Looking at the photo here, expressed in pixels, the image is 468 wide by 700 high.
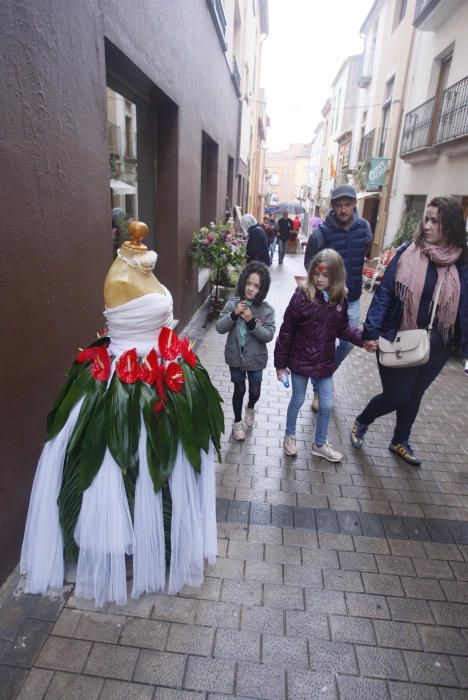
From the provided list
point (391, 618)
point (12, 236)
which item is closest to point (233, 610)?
point (391, 618)

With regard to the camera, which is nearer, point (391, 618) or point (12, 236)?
point (12, 236)

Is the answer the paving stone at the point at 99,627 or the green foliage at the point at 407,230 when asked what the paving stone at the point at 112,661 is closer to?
the paving stone at the point at 99,627

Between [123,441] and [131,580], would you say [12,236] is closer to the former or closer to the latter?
[123,441]

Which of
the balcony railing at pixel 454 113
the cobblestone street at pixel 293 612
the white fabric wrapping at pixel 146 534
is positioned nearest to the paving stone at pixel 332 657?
the cobblestone street at pixel 293 612

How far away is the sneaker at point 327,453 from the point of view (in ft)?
11.7

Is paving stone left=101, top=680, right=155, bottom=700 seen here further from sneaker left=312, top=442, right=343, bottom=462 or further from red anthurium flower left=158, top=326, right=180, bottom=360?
sneaker left=312, top=442, right=343, bottom=462

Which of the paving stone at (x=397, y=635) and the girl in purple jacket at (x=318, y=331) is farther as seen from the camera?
the girl in purple jacket at (x=318, y=331)

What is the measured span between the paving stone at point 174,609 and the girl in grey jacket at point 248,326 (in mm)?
1679

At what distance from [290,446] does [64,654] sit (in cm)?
212

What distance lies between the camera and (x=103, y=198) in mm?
3127

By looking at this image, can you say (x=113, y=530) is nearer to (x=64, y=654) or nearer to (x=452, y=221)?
(x=64, y=654)

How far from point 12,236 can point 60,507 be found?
1.27 metres

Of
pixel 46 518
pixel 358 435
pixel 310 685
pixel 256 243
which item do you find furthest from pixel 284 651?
pixel 256 243

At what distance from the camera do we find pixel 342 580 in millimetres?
2453
